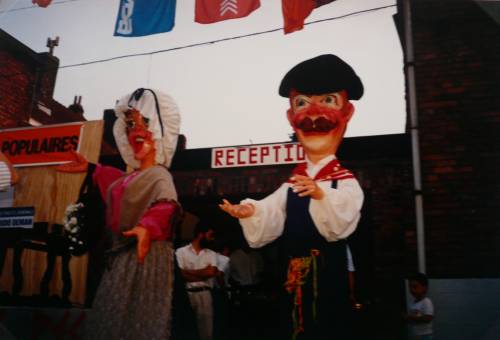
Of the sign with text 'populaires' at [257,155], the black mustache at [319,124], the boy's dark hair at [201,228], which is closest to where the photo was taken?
the black mustache at [319,124]

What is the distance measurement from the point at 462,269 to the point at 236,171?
7.77 ft

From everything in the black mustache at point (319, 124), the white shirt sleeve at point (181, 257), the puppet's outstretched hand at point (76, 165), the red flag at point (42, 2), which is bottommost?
the white shirt sleeve at point (181, 257)

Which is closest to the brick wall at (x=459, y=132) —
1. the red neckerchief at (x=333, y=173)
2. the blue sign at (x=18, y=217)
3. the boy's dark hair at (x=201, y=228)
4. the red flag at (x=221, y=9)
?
the red neckerchief at (x=333, y=173)

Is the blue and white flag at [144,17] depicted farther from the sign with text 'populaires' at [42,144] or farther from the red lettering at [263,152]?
the red lettering at [263,152]

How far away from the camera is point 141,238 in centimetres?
438

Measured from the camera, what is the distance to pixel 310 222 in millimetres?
4461

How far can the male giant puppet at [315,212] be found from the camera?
4270mm

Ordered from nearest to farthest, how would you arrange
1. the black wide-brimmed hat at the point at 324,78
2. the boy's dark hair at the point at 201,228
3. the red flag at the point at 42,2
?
the black wide-brimmed hat at the point at 324,78 < the boy's dark hair at the point at 201,228 < the red flag at the point at 42,2

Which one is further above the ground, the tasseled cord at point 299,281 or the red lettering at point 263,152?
the red lettering at point 263,152

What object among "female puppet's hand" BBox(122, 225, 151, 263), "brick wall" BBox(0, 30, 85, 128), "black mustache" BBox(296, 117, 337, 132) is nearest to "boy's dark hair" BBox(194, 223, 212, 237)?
"female puppet's hand" BBox(122, 225, 151, 263)

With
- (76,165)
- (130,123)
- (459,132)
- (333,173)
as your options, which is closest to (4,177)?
(76,165)

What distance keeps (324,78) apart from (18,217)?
3.81 m

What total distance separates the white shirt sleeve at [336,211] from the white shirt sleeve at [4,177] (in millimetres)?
3580

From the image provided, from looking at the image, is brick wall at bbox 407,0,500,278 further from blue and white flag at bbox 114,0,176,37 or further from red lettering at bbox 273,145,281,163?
blue and white flag at bbox 114,0,176,37
